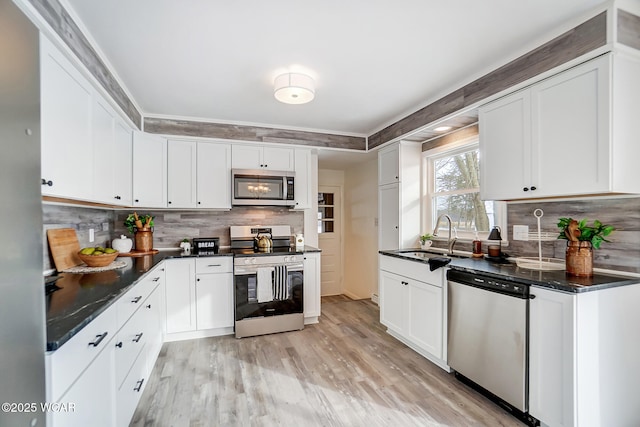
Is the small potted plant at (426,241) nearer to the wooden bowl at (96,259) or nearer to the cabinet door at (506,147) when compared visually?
the cabinet door at (506,147)

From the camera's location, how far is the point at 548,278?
6.06 ft

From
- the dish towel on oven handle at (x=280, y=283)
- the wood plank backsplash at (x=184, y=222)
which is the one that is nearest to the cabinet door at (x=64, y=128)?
the wood plank backsplash at (x=184, y=222)

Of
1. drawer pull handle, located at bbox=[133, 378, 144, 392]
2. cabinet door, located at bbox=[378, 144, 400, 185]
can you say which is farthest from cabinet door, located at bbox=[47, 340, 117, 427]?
cabinet door, located at bbox=[378, 144, 400, 185]

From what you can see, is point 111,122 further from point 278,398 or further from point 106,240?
point 278,398

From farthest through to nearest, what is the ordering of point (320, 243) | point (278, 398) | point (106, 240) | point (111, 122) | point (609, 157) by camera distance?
point (320, 243) → point (106, 240) → point (111, 122) → point (278, 398) → point (609, 157)

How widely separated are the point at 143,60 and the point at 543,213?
3326 mm

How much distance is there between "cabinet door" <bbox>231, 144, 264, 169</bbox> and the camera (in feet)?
12.0

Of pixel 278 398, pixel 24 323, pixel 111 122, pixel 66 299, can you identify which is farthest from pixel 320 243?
pixel 24 323

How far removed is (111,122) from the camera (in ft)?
8.08

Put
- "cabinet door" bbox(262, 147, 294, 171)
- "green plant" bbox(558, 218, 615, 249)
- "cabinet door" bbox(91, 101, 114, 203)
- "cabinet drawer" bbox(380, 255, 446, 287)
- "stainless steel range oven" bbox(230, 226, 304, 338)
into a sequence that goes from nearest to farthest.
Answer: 1. "green plant" bbox(558, 218, 615, 249)
2. "cabinet door" bbox(91, 101, 114, 203)
3. "cabinet drawer" bbox(380, 255, 446, 287)
4. "stainless steel range oven" bbox(230, 226, 304, 338)
5. "cabinet door" bbox(262, 147, 294, 171)

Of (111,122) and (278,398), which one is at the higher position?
(111,122)

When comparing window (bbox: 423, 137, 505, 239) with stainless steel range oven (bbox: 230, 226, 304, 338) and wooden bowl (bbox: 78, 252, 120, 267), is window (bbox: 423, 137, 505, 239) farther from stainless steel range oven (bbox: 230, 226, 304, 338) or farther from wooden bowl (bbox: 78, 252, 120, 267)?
wooden bowl (bbox: 78, 252, 120, 267)

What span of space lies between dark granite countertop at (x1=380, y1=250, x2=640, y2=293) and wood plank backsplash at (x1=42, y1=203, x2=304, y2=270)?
2431 millimetres

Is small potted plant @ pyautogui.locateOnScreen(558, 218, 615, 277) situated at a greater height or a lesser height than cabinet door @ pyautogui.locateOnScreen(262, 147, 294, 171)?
lesser
